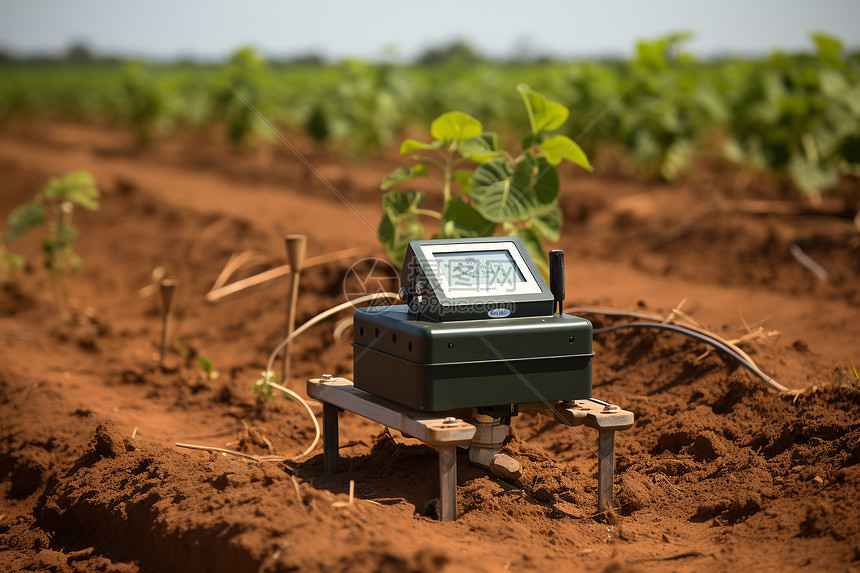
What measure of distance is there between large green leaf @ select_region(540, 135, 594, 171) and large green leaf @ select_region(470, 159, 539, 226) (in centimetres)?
19

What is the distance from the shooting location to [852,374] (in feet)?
12.0

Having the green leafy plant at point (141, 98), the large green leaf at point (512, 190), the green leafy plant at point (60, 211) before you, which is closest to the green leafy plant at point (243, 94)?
the green leafy plant at point (141, 98)

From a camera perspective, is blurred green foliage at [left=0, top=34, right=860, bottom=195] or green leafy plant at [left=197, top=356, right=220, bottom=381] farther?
blurred green foliage at [left=0, top=34, right=860, bottom=195]

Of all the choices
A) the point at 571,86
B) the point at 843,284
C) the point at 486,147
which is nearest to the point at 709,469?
the point at 486,147

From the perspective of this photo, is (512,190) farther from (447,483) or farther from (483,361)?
(447,483)

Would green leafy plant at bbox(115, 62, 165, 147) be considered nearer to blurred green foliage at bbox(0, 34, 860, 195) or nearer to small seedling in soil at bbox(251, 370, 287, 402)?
blurred green foliage at bbox(0, 34, 860, 195)

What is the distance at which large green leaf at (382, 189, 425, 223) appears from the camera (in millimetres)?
3986

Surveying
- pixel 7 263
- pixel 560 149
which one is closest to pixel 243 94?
pixel 7 263

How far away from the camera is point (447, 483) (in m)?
2.66

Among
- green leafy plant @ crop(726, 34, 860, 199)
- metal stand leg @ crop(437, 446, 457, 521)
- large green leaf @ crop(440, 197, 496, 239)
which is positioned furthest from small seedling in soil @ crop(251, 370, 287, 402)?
green leafy plant @ crop(726, 34, 860, 199)

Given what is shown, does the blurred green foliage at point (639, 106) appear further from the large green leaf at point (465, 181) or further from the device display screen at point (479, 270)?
the device display screen at point (479, 270)

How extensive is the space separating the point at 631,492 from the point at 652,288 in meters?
3.19

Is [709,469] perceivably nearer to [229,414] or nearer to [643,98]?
[229,414]

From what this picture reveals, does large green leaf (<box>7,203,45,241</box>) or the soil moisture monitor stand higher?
large green leaf (<box>7,203,45,241</box>)
